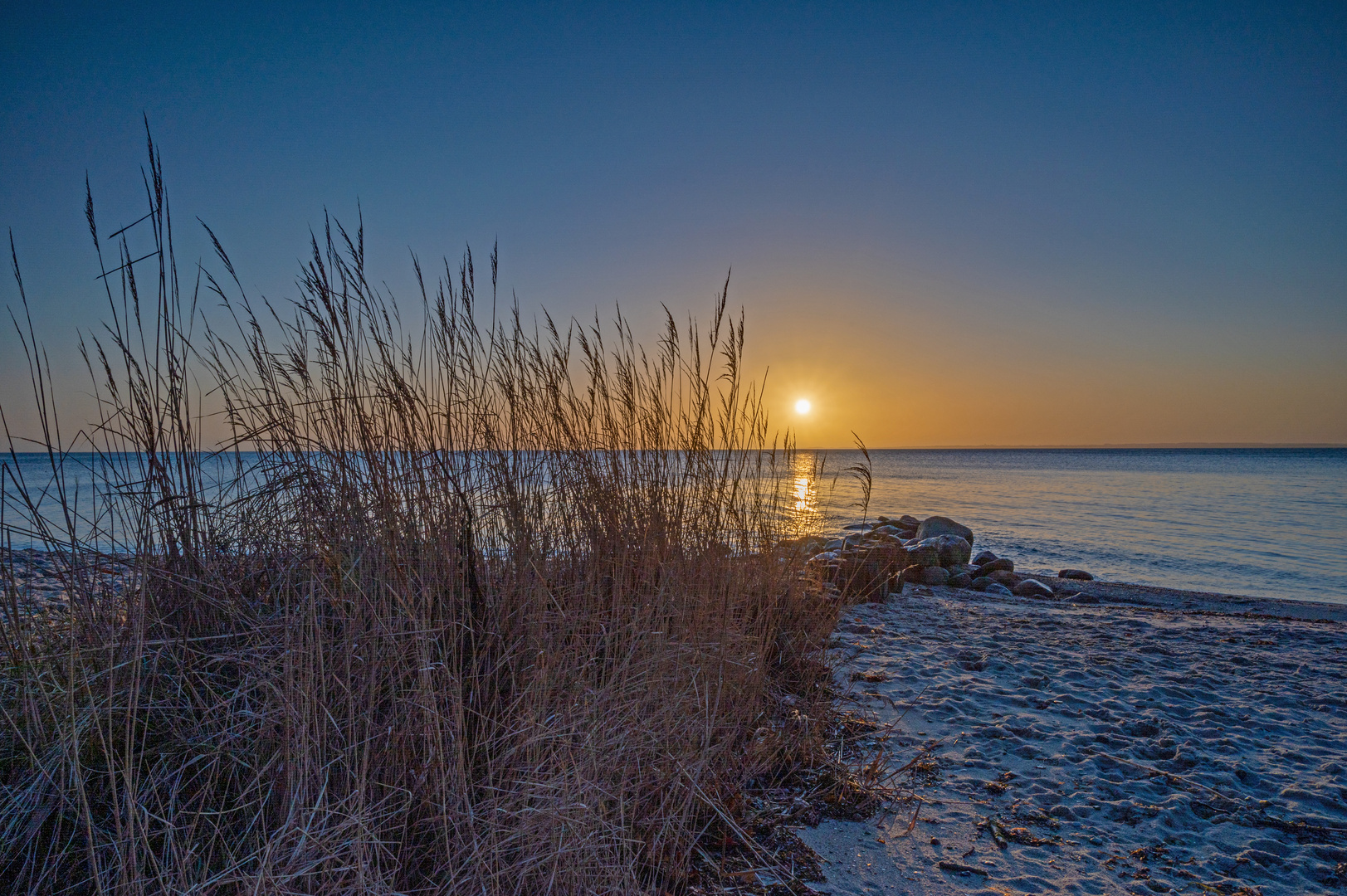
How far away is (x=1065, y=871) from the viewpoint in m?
1.90

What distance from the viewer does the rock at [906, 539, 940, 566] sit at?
22.7 ft

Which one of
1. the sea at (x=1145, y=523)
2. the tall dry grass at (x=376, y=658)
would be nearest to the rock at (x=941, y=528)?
the sea at (x=1145, y=523)

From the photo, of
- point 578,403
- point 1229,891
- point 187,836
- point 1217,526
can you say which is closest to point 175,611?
point 187,836

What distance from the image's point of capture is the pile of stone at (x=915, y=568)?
540cm

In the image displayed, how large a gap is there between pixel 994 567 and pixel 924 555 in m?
1.16

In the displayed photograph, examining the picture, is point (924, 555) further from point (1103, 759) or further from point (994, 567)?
point (1103, 759)

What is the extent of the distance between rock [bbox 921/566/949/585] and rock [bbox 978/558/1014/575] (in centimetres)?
73

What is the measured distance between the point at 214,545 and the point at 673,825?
2035 mm

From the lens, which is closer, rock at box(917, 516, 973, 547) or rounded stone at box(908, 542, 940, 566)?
rounded stone at box(908, 542, 940, 566)

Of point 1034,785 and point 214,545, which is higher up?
point 214,545

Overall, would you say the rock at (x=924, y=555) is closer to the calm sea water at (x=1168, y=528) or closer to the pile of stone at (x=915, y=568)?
the pile of stone at (x=915, y=568)

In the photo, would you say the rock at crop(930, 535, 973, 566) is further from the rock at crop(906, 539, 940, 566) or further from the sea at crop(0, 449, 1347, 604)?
the sea at crop(0, 449, 1347, 604)

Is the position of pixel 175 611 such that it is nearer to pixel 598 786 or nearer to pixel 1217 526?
pixel 598 786

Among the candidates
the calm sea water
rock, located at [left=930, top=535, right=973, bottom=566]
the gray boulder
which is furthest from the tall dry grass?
rock, located at [left=930, top=535, right=973, bottom=566]
